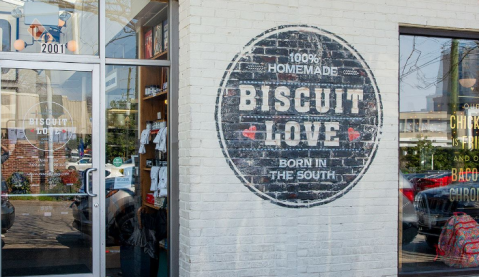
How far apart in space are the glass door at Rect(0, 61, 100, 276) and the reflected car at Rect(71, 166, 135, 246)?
0.01 m

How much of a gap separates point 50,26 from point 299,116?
2.63 metres

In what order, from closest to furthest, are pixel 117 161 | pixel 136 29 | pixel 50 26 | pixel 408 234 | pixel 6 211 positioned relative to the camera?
pixel 6 211 < pixel 50 26 < pixel 117 161 < pixel 136 29 < pixel 408 234

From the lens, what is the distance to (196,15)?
528cm

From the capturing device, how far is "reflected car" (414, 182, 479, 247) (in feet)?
20.7

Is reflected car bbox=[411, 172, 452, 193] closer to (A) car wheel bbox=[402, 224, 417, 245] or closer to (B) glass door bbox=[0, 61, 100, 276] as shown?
(A) car wheel bbox=[402, 224, 417, 245]

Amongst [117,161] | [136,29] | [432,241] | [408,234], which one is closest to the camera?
[117,161]

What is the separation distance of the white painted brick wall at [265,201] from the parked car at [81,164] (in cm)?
92

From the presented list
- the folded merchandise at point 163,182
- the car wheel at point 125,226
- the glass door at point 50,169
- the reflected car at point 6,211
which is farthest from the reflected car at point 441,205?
the reflected car at point 6,211

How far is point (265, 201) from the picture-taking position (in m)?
5.46

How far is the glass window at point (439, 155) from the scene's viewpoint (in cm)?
623

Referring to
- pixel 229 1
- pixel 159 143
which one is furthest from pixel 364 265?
pixel 229 1

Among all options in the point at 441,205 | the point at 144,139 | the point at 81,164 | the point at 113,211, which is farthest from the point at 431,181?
the point at 81,164

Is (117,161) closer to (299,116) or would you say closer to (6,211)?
(6,211)

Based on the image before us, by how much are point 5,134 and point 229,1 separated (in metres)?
2.49
